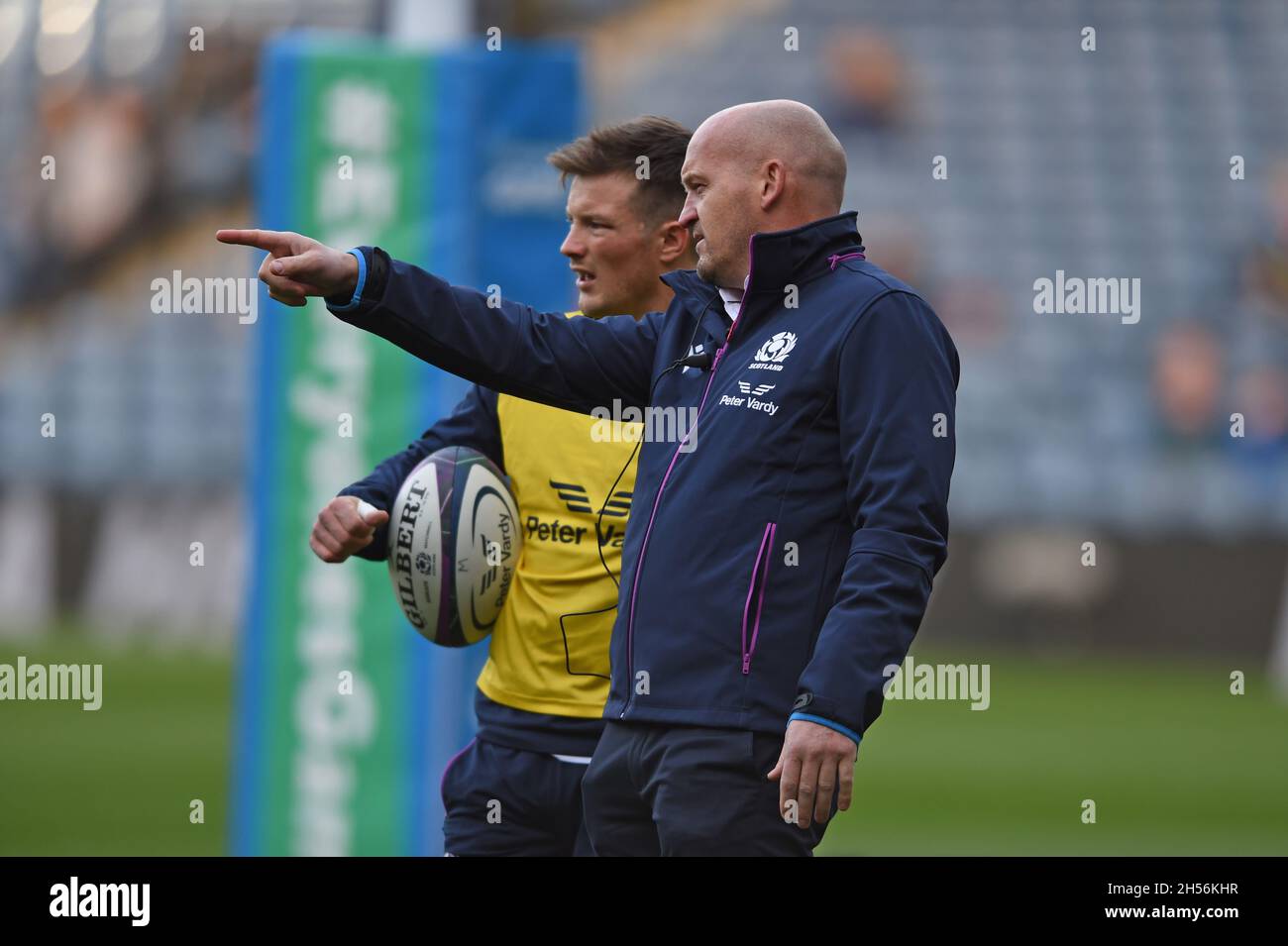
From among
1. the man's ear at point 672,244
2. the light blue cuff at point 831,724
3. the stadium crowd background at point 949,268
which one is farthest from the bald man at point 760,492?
the stadium crowd background at point 949,268

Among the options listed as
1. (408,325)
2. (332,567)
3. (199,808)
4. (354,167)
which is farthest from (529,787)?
(199,808)

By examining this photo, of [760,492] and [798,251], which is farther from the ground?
[798,251]

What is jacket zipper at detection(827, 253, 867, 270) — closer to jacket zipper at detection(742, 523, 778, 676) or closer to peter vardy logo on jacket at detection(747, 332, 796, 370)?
peter vardy logo on jacket at detection(747, 332, 796, 370)

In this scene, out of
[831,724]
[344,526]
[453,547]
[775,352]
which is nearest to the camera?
[831,724]

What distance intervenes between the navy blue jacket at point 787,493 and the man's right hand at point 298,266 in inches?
1.9

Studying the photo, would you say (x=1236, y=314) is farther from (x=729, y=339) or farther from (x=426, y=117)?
(x=729, y=339)

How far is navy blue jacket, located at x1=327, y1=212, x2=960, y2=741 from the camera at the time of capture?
3.29 meters

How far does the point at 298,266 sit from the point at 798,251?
0.94 m

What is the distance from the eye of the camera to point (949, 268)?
21688 mm

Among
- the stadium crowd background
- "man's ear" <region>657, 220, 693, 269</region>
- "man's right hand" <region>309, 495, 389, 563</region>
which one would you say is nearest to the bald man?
"man's right hand" <region>309, 495, 389, 563</region>

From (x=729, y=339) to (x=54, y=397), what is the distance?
1898 centimetres

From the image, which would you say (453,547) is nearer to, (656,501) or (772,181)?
(656,501)

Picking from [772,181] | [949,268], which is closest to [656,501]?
[772,181]

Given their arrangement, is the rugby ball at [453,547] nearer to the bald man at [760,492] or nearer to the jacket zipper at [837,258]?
the bald man at [760,492]
